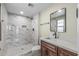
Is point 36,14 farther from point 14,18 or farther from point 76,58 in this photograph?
point 76,58

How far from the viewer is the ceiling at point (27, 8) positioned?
3.90 ft

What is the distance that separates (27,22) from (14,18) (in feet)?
0.69

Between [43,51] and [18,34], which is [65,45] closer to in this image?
[43,51]

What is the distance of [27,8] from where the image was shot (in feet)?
4.29

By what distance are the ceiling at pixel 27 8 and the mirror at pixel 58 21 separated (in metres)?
0.25

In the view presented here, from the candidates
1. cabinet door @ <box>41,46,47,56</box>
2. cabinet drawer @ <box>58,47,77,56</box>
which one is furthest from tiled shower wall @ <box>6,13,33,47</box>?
cabinet drawer @ <box>58,47,77,56</box>

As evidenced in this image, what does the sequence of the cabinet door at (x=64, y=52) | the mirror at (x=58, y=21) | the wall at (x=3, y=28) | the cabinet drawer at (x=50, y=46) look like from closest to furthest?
the cabinet door at (x=64, y=52)
the wall at (x=3, y=28)
the cabinet drawer at (x=50, y=46)
the mirror at (x=58, y=21)

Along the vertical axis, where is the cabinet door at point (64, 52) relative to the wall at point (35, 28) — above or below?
below

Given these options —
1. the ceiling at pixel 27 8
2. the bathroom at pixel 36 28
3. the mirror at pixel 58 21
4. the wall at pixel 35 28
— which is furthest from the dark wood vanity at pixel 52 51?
the ceiling at pixel 27 8

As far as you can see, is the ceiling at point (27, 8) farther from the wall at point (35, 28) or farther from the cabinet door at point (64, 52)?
the cabinet door at point (64, 52)

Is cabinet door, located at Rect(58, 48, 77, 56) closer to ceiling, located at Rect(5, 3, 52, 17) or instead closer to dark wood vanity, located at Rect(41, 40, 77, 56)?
dark wood vanity, located at Rect(41, 40, 77, 56)

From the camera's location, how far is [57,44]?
124cm

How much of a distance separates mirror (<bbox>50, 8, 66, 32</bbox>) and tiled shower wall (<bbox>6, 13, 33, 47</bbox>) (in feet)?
1.26

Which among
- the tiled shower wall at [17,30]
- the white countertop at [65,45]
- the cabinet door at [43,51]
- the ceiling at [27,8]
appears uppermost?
the ceiling at [27,8]
